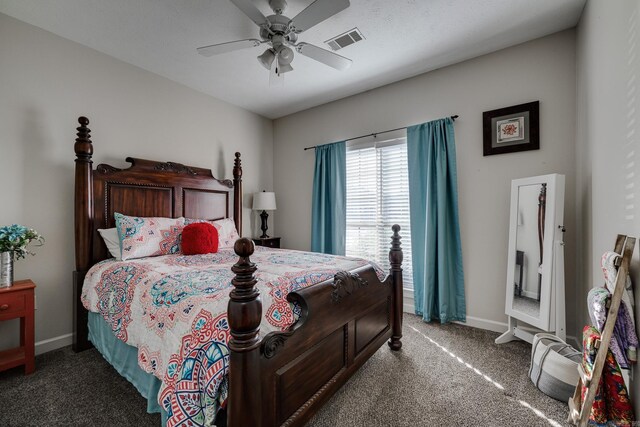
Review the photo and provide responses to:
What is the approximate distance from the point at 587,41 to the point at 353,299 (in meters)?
2.57

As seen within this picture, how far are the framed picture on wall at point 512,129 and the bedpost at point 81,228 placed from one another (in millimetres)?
3680

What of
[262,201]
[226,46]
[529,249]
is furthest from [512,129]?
[262,201]

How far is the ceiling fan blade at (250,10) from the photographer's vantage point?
171cm

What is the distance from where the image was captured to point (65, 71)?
257 centimetres

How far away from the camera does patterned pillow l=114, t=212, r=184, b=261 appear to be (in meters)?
2.49

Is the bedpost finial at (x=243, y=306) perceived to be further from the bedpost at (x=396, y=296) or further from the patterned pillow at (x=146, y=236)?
the patterned pillow at (x=146, y=236)

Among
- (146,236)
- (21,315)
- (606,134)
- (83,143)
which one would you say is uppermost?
(83,143)

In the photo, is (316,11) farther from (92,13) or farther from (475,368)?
(475,368)

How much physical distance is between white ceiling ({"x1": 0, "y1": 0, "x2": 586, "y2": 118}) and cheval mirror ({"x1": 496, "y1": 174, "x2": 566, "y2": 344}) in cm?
132

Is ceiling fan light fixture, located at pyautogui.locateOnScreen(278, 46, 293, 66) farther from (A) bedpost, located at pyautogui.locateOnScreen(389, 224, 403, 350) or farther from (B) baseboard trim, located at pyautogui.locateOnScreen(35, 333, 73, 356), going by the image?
(B) baseboard trim, located at pyautogui.locateOnScreen(35, 333, 73, 356)

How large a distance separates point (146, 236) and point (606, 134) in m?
3.50

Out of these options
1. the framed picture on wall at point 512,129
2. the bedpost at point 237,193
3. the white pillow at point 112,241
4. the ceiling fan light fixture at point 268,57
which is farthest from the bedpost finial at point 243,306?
the bedpost at point 237,193

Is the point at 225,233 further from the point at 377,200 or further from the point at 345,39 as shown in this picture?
the point at 345,39

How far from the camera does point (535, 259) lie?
2396mm
